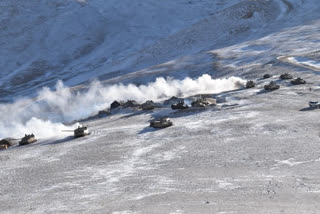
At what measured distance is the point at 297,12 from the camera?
3706 inches

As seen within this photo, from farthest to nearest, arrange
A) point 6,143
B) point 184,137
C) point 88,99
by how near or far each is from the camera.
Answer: point 88,99 < point 6,143 < point 184,137

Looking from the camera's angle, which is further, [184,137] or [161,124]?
[161,124]

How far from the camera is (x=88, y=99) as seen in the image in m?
57.4

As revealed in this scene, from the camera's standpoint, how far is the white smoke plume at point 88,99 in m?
44.5

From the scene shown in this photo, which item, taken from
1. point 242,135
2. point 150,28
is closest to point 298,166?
point 242,135

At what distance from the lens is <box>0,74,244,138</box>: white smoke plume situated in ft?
146

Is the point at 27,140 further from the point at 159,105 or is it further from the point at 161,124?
the point at 159,105

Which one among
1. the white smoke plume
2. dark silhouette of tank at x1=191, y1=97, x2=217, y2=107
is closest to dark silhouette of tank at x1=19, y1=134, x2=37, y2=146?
the white smoke plume

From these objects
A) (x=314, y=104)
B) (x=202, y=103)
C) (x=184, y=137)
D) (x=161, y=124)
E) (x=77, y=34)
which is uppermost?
(x=77, y=34)

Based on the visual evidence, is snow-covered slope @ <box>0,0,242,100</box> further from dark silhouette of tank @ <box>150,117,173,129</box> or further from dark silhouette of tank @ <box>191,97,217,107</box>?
dark silhouette of tank @ <box>150,117,173,129</box>

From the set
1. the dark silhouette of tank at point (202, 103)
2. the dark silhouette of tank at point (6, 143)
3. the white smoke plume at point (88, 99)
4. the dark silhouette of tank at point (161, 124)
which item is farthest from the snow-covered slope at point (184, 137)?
the dark silhouette of tank at point (6, 143)

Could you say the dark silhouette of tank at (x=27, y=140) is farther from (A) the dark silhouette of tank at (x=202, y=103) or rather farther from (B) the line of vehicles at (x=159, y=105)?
(A) the dark silhouette of tank at (x=202, y=103)

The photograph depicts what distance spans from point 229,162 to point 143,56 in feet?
224

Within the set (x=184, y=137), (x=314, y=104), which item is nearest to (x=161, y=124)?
(x=184, y=137)
